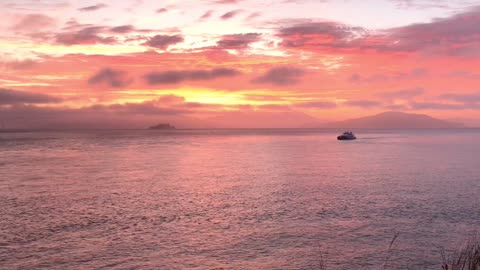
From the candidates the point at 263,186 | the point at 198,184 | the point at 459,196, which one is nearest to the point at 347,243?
the point at 459,196

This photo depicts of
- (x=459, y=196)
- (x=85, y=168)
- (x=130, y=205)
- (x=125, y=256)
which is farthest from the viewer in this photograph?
(x=85, y=168)

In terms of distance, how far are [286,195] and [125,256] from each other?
23605mm

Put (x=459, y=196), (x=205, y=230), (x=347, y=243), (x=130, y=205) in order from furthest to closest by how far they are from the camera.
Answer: (x=459, y=196) < (x=130, y=205) < (x=205, y=230) < (x=347, y=243)

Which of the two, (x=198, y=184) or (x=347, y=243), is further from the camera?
(x=198, y=184)

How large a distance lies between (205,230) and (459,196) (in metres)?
26.6

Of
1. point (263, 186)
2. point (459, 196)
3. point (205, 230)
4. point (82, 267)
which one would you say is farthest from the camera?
point (263, 186)

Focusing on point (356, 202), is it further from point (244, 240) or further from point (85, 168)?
point (85, 168)

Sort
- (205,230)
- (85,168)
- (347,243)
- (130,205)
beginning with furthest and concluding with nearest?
(85,168) → (130,205) → (205,230) → (347,243)

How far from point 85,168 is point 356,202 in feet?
165

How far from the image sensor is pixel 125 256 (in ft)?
83.6

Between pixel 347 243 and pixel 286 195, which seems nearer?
pixel 347 243

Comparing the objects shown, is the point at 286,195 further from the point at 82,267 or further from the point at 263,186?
the point at 82,267

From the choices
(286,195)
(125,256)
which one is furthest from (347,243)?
(286,195)

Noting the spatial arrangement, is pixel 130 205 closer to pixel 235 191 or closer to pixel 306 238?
pixel 235 191
